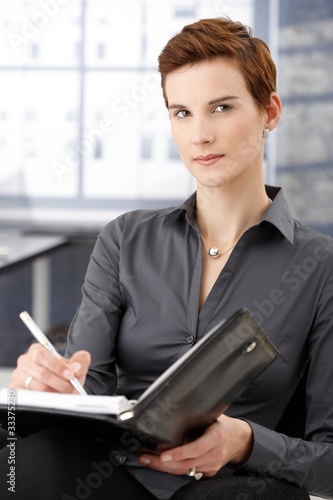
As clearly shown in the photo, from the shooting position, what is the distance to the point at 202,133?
→ 114cm

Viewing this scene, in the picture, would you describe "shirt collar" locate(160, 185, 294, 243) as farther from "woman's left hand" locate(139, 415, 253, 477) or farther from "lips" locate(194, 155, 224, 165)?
"woman's left hand" locate(139, 415, 253, 477)

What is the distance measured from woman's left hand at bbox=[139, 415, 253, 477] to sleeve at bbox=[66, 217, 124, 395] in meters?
0.27

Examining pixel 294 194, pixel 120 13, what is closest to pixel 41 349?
pixel 294 194

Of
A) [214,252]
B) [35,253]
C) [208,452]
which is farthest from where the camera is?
[35,253]

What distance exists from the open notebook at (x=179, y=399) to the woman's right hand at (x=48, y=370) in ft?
0.23

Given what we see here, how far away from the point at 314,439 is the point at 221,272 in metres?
0.27

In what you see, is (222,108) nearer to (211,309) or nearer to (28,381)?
(211,309)

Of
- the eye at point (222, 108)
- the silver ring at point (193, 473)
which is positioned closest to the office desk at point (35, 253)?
the eye at point (222, 108)

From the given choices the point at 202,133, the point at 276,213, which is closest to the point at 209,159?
the point at 202,133

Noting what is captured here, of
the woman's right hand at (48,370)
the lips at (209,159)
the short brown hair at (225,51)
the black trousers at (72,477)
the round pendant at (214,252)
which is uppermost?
the short brown hair at (225,51)

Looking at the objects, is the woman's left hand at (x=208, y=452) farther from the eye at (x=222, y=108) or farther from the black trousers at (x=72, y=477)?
the eye at (x=222, y=108)

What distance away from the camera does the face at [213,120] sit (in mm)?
1147

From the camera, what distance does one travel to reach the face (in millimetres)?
1147

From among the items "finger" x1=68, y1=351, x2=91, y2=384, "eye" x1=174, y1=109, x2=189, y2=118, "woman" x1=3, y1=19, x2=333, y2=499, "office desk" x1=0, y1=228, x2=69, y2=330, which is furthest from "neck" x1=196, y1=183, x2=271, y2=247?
"office desk" x1=0, y1=228, x2=69, y2=330
